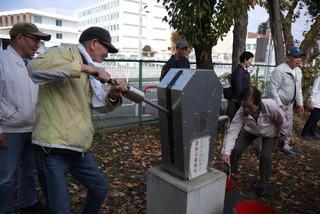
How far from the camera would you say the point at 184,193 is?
Result: 2.40m

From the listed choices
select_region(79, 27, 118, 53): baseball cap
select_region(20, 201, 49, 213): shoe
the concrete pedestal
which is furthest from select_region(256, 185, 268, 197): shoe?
select_region(79, 27, 118, 53): baseball cap

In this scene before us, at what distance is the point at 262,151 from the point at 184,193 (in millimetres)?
1897

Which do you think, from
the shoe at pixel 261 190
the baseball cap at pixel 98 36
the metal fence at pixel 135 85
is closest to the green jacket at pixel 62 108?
the baseball cap at pixel 98 36

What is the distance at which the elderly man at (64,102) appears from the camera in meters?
2.09

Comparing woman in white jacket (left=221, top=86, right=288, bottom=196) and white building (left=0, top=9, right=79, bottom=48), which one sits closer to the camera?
woman in white jacket (left=221, top=86, right=288, bottom=196)

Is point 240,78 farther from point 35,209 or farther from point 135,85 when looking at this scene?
point 35,209

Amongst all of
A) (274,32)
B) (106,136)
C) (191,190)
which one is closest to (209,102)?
(191,190)

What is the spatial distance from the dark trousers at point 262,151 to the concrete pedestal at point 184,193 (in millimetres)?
1399

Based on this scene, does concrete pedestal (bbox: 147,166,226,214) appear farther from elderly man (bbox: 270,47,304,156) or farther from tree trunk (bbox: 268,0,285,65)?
tree trunk (bbox: 268,0,285,65)

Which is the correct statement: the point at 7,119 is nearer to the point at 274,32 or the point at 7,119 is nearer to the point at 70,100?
the point at 70,100

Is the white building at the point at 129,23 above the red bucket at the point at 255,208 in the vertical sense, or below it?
above

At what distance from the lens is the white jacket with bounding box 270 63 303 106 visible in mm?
5262

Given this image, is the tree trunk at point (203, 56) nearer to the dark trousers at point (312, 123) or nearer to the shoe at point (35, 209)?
the dark trousers at point (312, 123)

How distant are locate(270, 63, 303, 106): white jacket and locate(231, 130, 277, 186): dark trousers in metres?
1.46
